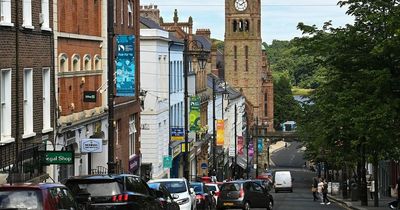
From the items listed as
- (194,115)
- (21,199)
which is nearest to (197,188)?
(21,199)

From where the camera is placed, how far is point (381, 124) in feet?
95.1

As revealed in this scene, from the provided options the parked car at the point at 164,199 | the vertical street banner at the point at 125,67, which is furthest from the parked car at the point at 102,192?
the vertical street banner at the point at 125,67

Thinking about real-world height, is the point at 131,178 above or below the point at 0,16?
below

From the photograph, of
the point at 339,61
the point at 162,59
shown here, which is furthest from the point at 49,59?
the point at 162,59

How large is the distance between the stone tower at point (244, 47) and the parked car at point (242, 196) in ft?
357

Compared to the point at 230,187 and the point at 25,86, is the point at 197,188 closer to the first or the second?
the point at 230,187

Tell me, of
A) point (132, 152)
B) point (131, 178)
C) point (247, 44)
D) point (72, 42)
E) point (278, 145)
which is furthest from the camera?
point (278, 145)

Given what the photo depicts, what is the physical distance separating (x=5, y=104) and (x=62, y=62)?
8293 mm

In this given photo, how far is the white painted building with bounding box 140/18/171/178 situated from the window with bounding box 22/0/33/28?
24896 mm

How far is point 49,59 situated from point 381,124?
478 inches

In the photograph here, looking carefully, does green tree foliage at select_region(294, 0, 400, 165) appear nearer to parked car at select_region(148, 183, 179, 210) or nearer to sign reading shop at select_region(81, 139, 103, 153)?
parked car at select_region(148, 183, 179, 210)

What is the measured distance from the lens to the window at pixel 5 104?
2758 centimetres

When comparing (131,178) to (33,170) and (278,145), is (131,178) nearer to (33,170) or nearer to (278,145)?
(33,170)

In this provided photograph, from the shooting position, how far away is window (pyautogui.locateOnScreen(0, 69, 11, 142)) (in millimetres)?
27578
